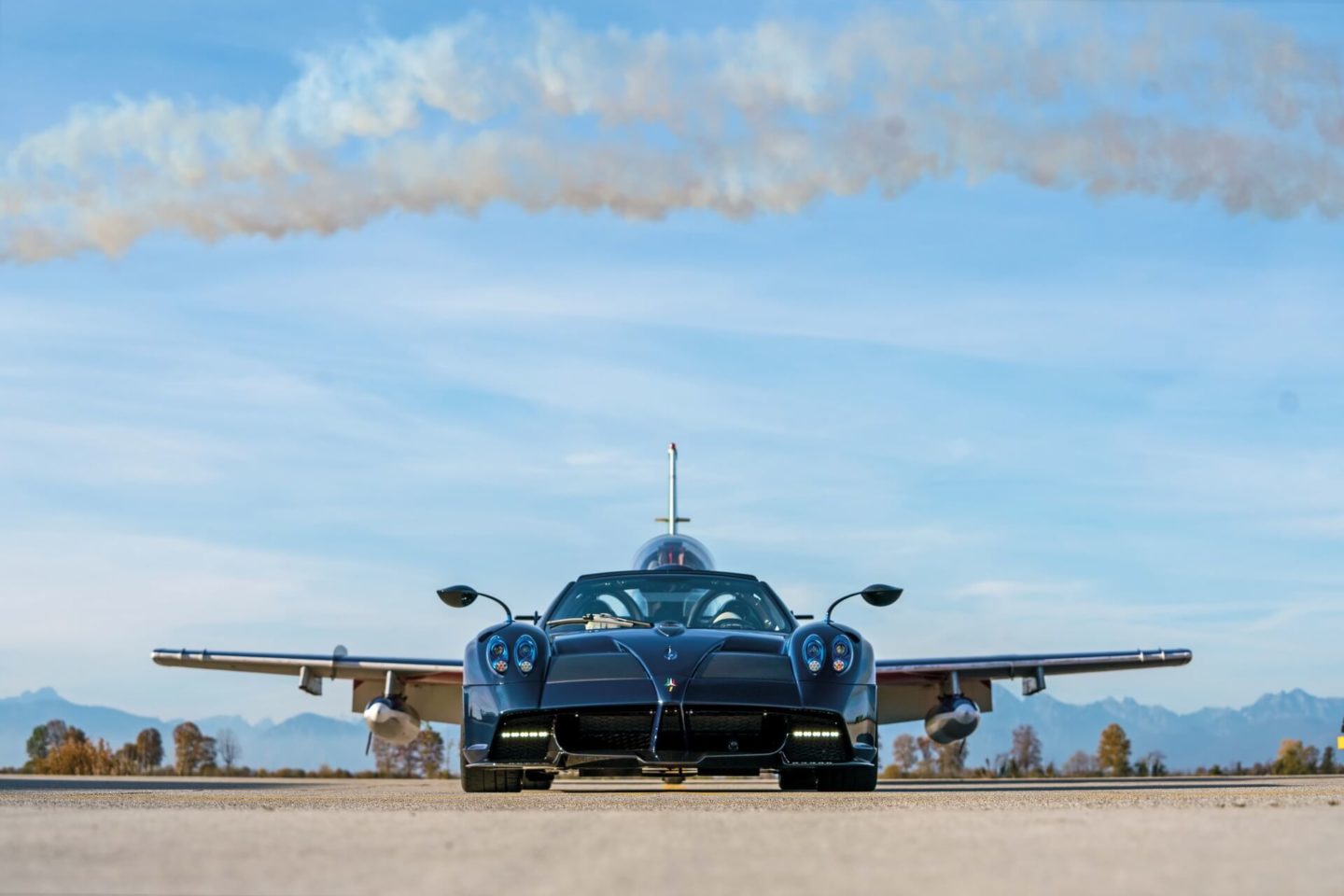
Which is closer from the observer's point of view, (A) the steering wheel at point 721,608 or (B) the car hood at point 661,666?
(B) the car hood at point 661,666

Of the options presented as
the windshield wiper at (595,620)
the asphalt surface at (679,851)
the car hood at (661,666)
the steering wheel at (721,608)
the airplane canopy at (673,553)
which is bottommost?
the asphalt surface at (679,851)

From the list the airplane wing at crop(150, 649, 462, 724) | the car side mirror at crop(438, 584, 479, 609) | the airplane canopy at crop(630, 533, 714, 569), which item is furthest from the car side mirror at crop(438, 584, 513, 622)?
the airplane wing at crop(150, 649, 462, 724)

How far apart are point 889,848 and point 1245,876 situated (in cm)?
97

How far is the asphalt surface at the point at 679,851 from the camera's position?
344 centimetres

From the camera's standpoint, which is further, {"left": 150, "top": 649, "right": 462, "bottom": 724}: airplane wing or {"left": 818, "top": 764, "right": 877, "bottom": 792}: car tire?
{"left": 150, "top": 649, "right": 462, "bottom": 724}: airplane wing

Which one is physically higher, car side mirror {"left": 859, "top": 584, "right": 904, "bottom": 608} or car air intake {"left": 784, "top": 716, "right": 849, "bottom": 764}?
car side mirror {"left": 859, "top": 584, "right": 904, "bottom": 608}

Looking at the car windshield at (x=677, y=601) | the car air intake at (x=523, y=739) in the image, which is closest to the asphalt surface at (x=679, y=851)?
the car air intake at (x=523, y=739)

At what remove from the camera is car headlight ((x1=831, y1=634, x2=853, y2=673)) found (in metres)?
9.38

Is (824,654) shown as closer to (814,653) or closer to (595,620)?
(814,653)

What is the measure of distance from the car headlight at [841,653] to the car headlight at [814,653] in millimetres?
54

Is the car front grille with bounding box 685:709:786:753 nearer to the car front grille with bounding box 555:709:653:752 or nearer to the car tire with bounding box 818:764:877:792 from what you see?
the car front grille with bounding box 555:709:653:752

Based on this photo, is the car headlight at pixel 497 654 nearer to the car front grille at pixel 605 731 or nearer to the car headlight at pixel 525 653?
the car headlight at pixel 525 653

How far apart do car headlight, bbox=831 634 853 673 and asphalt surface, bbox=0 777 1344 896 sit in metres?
3.24

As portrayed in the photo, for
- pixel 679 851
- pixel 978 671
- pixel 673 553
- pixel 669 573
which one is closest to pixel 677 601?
pixel 669 573
